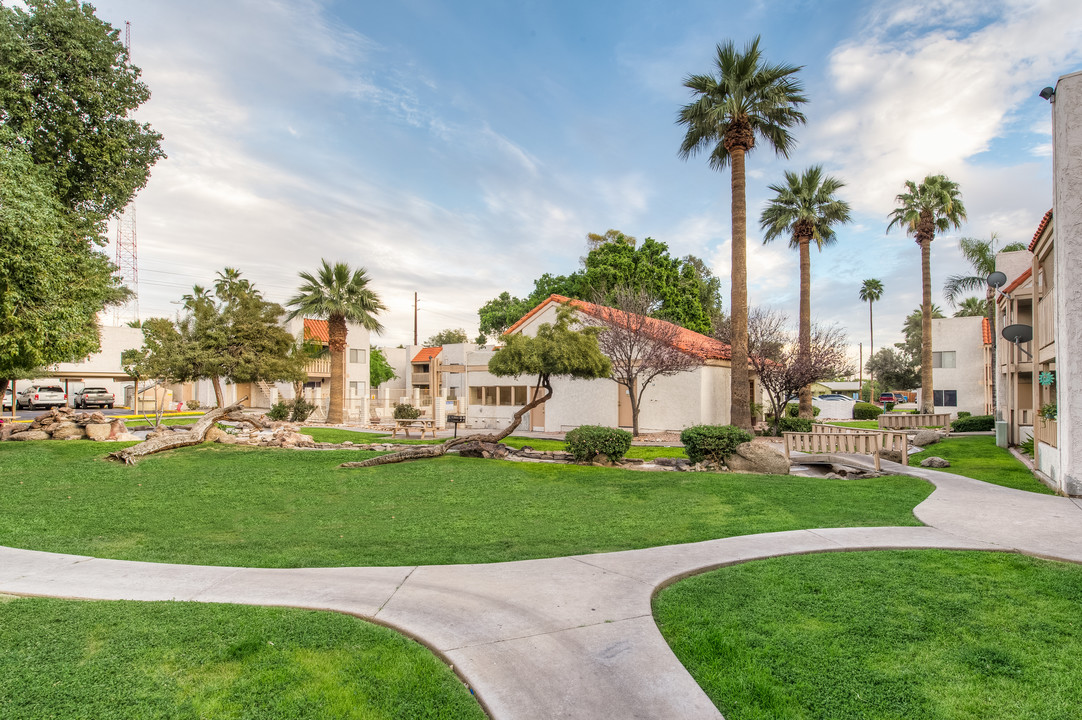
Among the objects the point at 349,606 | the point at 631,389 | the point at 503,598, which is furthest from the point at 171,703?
the point at 631,389

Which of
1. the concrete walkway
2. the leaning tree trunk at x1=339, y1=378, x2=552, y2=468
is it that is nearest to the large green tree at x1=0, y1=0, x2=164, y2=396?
the leaning tree trunk at x1=339, y1=378, x2=552, y2=468

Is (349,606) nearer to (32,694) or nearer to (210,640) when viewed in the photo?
(210,640)

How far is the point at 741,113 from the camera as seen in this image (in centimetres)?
1970

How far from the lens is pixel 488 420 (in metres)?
32.2

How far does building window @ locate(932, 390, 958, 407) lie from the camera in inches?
1575

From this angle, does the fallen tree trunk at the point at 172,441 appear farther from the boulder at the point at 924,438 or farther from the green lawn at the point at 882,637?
the boulder at the point at 924,438

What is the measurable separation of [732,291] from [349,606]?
17.4m

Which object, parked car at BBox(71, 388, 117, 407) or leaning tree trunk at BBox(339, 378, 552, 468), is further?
parked car at BBox(71, 388, 117, 407)

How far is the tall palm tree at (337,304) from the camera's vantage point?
33312 mm

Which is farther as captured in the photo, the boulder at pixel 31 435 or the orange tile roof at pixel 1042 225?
the boulder at pixel 31 435

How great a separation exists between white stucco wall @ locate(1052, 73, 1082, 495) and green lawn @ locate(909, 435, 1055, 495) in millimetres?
1058

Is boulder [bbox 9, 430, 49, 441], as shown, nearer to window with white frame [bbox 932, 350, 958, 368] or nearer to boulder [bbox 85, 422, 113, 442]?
boulder [bbox 85, 422, 113, 442]

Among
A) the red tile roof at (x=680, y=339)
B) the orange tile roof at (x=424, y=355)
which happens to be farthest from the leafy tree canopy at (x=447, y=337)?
the red tile roof at (x=680, y=339)

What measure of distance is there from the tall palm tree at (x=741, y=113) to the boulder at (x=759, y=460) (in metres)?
5.19
